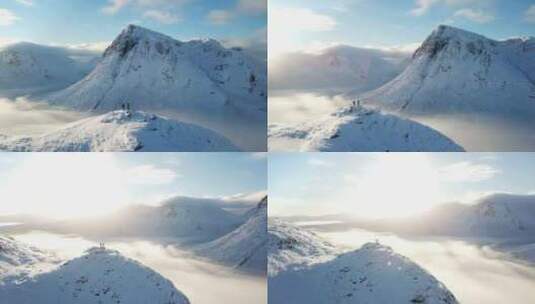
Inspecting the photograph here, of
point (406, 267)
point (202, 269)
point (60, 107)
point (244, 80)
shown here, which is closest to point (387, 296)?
point (406, 267)

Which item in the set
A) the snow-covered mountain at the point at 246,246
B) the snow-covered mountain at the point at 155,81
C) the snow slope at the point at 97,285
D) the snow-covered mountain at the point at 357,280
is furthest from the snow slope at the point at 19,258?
the snow-covered mountain at the point at 155,81

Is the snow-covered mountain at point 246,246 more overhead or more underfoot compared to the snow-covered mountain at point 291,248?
more underfoot

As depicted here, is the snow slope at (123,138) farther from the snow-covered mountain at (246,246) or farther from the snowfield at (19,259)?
the snow-covered mountain at (246,246)

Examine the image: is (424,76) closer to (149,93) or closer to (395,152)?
(149,93)

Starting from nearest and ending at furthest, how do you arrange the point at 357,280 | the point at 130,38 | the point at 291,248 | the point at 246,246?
the point at 357,280 < the point at 291,248 < the point at 246,246 < the point at 130,38

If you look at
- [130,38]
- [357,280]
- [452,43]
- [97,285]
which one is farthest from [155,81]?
[357,280]

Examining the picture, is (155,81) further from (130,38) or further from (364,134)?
(364,134)

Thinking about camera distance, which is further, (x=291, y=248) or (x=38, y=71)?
(x=38, y=71)
